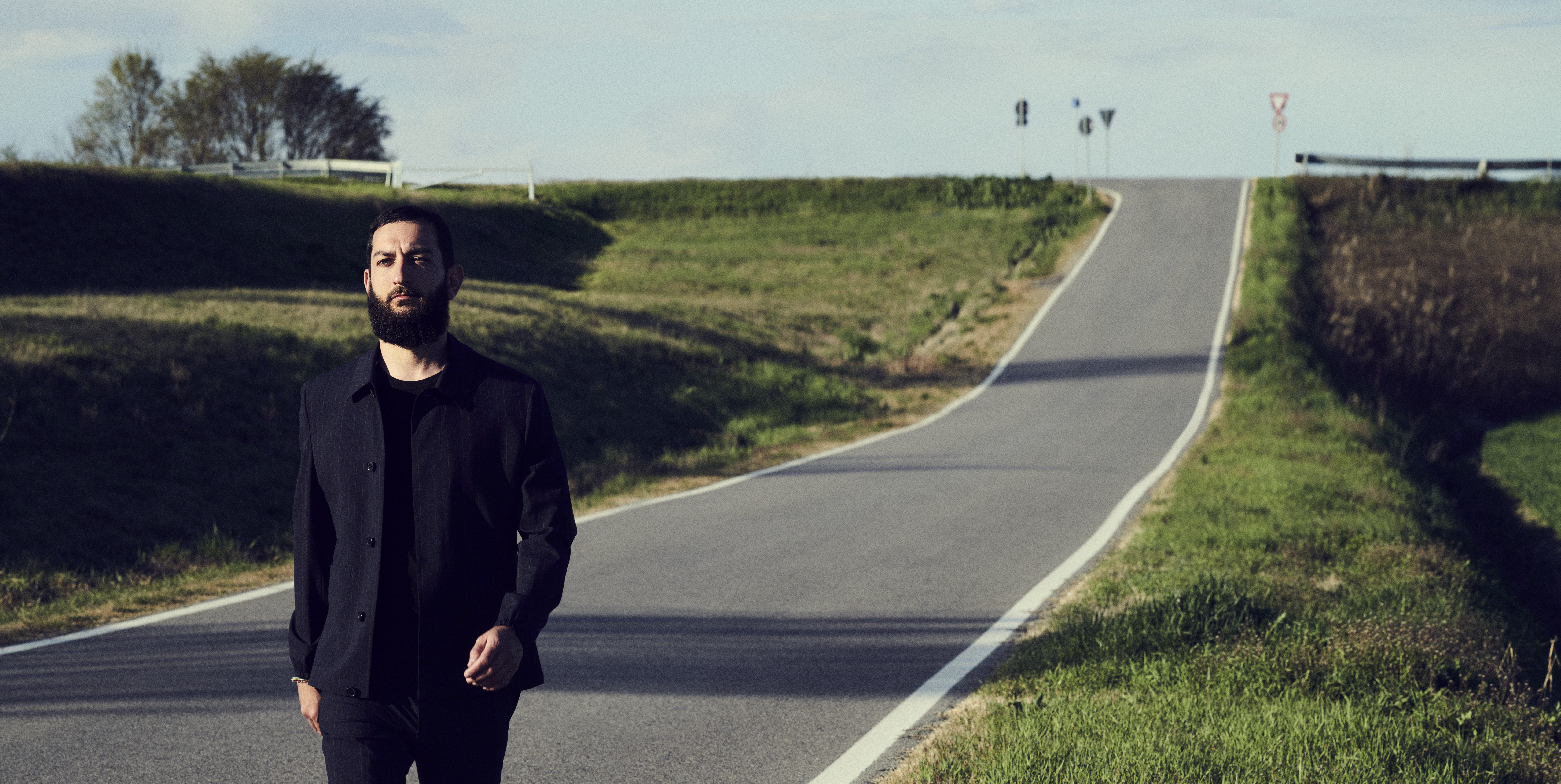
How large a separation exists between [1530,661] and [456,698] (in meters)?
8.28

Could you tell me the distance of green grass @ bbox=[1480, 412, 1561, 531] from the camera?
50.2 ft

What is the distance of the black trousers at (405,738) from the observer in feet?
9.04

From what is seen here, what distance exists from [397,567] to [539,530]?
351 mm

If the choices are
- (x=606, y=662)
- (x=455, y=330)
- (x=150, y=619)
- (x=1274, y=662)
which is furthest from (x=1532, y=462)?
(x=150, y=619)

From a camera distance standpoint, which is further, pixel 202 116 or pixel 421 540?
pixel 202 116

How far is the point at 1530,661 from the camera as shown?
8266 millimetres

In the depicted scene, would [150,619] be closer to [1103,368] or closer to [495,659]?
[495,659]

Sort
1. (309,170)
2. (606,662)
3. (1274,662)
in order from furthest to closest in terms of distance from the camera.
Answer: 1. (309,170)
2. (606,662)
3. (1274,662)

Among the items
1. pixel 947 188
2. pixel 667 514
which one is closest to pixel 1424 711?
pixel 667 514

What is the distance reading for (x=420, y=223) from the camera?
2.83m

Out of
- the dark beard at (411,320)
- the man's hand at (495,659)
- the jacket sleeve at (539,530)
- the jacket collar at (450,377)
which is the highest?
the dark beard at (411,320)

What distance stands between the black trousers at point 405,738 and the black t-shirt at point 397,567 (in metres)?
0.06

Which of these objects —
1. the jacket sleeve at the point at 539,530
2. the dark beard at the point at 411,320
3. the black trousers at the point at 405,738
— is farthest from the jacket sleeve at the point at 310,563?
the jacket sleeve at the point at 539,530

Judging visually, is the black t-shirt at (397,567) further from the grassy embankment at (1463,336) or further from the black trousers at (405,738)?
the grassy embankment at (1463,336)
